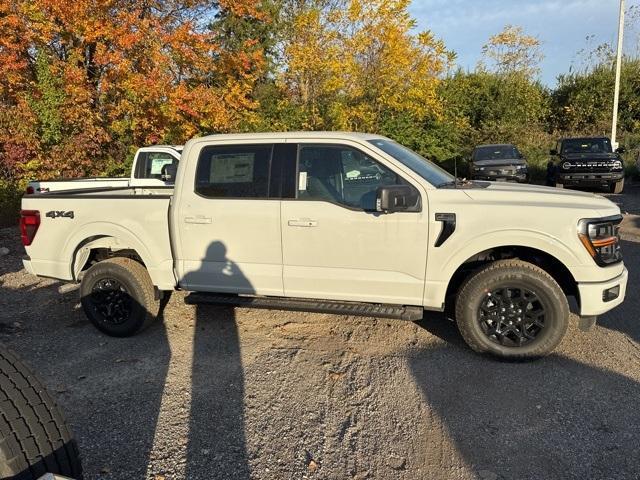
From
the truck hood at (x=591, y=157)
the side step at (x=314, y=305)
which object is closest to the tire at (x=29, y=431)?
the side step at (x=314, y=305)

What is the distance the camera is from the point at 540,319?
4.11 meters

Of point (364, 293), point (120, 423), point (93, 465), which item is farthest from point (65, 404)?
point (364, 293)

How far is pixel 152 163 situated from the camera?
35.5 feet

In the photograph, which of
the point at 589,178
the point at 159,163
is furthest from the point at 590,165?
the point at 159,163

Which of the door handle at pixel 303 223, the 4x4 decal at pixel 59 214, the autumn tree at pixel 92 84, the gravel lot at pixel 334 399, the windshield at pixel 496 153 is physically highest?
the autumn tree at pixel 92 84

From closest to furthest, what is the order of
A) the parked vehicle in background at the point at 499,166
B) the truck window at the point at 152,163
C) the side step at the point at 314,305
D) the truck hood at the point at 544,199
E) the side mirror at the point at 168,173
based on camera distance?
the truck hood at the point at 544,199 → the side step at the point at 314,305 → the side mirror at the point at 168,173 → the truck window at the point at 152,163 → the parked vehicle in background at the point at 499,166

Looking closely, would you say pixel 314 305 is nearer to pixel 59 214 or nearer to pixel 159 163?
pixel 59 214

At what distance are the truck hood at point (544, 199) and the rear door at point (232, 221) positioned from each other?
1762mm

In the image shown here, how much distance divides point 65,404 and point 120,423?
0.60m

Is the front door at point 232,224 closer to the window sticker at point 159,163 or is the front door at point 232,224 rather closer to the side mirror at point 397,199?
the side mirror at point 397,199

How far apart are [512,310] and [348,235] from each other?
1506mm

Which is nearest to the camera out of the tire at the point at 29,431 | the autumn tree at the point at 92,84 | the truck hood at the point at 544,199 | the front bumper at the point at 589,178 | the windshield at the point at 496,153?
the tire at the point at 29,431

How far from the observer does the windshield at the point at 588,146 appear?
53.5 feet

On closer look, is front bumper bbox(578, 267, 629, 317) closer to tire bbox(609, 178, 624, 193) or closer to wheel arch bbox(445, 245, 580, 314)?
wheel arch bbox(445, 245, 580, 314)
